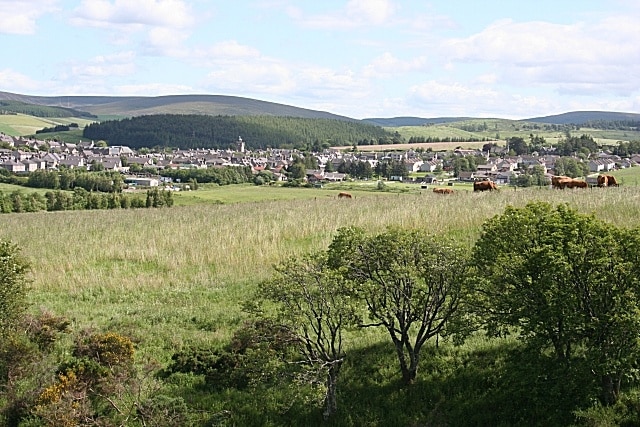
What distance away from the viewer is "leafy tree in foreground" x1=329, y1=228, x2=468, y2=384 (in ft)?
38.8

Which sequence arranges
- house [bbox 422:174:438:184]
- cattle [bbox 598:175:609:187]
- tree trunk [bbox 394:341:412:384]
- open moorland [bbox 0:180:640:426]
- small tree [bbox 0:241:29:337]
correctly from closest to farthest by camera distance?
1. open moorland [bbox 0:180:640:426]
2. tree trunk [bbox 394:341:412:384]
3. small tree [bbox 0:241:29:337]
4. cattle [bbox 598:175:609:187]
5. house [bbox 422:174:438:184]

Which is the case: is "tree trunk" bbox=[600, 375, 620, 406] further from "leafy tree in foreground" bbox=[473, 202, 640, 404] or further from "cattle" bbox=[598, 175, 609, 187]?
"cattle" bbox=[598, 175, 609, 187]

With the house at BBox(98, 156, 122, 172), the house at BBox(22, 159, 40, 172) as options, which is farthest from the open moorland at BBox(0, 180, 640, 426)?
the house at BBox(98, 156, 122, 172)

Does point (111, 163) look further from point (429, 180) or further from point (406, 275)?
point (406, 275)

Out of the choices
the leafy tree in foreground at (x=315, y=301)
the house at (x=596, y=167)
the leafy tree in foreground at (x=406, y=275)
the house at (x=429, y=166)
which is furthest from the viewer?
the house at (x=429, y=166)

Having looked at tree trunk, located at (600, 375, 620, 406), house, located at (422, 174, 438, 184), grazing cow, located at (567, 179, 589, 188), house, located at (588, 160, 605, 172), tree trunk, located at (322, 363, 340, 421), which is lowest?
house, located at (422, 174, 438, 184)

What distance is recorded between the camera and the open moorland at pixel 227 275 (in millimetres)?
11945

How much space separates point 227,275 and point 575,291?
1198cm

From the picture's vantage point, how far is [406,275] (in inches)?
460

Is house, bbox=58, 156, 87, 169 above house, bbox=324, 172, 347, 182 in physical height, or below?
below

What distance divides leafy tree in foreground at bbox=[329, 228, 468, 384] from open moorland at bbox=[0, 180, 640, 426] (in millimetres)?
1189

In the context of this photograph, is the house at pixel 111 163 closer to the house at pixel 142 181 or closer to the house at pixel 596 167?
the house at pixel 142 181

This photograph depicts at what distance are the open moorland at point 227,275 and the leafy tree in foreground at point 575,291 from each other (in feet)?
5.79

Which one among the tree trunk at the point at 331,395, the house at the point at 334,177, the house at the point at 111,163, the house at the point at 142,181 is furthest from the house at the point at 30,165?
the tree trunk at the point at 331,395
